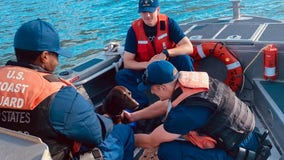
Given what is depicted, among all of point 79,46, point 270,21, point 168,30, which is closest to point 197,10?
point 79,46

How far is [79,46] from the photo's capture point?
973 cm

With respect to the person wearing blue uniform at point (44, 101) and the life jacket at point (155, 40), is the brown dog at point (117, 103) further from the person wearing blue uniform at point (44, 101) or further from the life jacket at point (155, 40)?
the person wearing blue uniform at point (44, 101)

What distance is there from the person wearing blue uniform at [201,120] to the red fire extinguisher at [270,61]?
1.10m

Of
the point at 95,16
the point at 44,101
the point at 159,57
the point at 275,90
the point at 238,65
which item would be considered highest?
the point at 44,101

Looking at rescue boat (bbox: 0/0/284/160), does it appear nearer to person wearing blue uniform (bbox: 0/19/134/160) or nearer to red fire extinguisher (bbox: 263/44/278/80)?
red fire extinguisher (bbox: 263/44/278/80)

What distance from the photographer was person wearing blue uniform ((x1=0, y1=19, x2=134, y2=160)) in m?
1.78

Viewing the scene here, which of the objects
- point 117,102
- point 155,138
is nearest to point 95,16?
point 117,102

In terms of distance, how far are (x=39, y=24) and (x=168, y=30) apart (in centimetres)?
180

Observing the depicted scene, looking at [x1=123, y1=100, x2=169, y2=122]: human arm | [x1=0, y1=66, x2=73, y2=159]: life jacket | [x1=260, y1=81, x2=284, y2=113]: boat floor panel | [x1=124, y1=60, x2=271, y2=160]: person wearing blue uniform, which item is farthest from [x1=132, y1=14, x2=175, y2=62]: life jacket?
[x1=0, y1=66, x2=73, y2=159]: life jacket

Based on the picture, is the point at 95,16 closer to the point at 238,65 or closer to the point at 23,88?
the point at 238,65

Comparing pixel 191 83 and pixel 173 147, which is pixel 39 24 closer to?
pixel 191 83

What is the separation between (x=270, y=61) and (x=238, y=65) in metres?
0.34

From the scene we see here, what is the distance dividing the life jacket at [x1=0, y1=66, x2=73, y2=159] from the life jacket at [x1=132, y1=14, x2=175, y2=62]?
182 centimetres

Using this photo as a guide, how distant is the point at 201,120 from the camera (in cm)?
213
